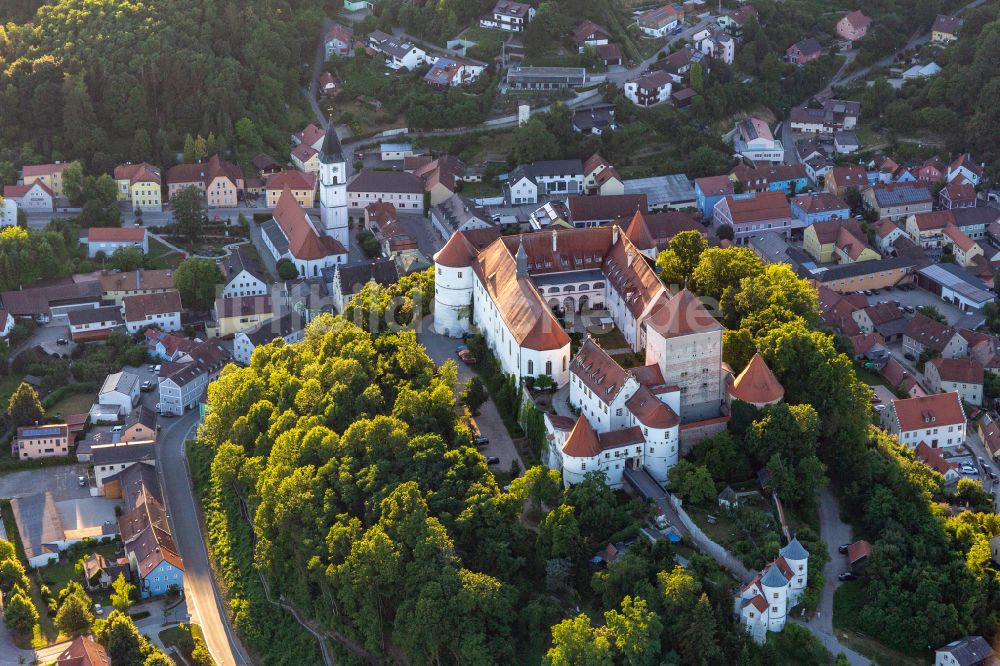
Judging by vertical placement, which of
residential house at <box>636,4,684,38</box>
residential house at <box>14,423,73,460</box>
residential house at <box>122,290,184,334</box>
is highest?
residential house at <box>636,4,684,38</box>

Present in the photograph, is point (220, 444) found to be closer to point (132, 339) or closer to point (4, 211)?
point (132, 339)

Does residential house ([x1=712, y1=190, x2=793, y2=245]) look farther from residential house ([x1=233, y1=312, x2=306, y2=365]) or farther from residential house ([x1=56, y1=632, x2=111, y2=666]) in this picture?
residential house ([x1=56, y1=632, x2=111, y2=666])

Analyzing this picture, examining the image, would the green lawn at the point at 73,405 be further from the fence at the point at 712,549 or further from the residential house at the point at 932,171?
the residential house at the point at 932,171

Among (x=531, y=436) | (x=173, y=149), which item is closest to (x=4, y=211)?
(x=173, y=149)

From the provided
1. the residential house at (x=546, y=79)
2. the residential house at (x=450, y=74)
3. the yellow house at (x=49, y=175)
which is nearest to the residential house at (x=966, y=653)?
the residential house at (x=546, y=79)

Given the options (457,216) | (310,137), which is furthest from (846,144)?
(310,137)

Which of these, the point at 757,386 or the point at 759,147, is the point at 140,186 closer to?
the point at 759,147

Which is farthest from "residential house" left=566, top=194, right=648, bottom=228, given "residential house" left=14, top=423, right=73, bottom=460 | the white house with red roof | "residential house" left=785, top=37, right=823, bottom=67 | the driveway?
the white house with red roof
